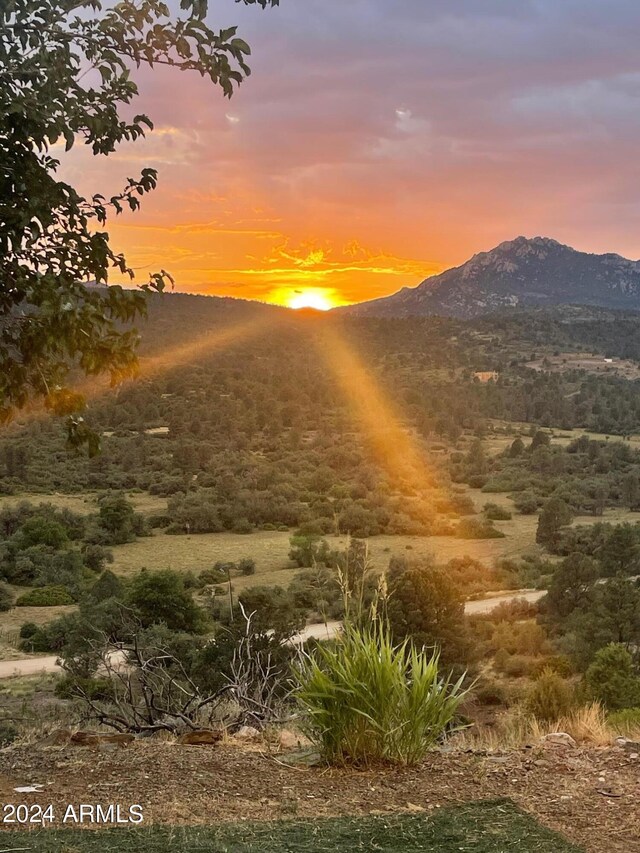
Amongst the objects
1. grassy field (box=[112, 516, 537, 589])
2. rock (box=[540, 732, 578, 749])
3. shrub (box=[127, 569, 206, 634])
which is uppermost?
rock (box=[540, 732, 578, 749])

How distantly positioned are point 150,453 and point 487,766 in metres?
64.4

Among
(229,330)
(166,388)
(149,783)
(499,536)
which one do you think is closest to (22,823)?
(149,783)

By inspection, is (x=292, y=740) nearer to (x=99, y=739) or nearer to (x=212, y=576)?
(x=99, y=739)

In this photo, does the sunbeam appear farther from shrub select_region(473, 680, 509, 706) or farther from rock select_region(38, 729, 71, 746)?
rock select_region(38, 729, 71, 746)

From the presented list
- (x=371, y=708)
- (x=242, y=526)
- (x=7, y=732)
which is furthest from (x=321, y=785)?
(x=242, y=526)

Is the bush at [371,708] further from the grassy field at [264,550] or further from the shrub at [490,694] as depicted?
the grassy field at [264,550]

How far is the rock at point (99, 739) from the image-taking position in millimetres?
4648

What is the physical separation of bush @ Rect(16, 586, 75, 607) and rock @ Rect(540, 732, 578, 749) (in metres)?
28.3

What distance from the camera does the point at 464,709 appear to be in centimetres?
1814

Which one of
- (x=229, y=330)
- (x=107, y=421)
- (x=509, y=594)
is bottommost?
(x=509, y=594)

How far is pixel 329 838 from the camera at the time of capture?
120 inches

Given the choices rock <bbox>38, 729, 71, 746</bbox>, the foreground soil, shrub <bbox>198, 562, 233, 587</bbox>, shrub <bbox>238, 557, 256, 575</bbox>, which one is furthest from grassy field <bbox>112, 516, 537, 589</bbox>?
the foreground soil

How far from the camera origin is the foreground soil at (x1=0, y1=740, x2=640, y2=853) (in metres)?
3.35

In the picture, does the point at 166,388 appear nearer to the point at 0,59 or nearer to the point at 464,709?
the point at 464,709
